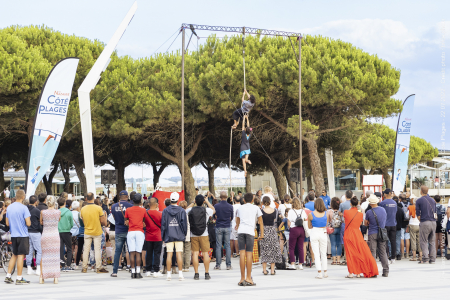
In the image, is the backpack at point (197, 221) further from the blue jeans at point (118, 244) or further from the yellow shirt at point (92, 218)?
the yellow shirt at point (92, 218)

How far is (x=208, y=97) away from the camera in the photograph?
86.1ft

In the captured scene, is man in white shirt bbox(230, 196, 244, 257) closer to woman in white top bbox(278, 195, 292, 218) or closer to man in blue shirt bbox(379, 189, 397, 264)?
woman in white top bbox(278, 195, 292, 218)

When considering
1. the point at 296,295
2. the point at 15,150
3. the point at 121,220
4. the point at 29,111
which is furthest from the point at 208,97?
the point at 296,295

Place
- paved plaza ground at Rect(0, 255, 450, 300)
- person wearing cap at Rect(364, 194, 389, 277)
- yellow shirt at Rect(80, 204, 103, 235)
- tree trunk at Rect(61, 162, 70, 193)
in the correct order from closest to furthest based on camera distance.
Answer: paved plaza ground at Rect(0, 255, 450, 300) < person wearing cap at Rect(364, 194, 389, 277) < yellow shirt at Rect(80, 204, 103, 235) < tree trunk at Rect(61, 162, 70, 193)

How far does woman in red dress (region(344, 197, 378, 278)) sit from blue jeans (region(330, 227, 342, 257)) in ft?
7.31

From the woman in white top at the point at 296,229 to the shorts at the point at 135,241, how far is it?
318 cm

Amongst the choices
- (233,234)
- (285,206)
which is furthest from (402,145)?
(285,206)

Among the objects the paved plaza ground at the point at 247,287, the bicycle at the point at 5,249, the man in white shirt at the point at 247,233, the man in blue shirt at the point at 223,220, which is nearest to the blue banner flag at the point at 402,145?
the paved plaza ground at the point at 247,287

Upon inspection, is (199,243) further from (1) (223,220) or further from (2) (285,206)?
(2) (285,206)

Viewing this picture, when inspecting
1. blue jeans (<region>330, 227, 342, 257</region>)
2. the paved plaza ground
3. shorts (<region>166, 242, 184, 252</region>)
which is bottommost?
the paved plaza ground

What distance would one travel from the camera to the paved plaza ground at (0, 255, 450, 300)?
296 inches

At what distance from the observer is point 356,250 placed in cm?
940

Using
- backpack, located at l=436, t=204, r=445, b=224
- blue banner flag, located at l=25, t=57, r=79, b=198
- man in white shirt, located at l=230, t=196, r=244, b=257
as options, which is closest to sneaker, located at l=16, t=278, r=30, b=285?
man in white shirt, located at l=230, t=196, r=244, b=257

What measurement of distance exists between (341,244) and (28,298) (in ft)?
23.9
